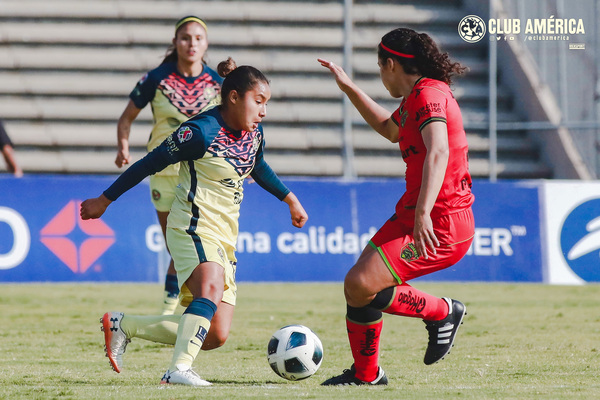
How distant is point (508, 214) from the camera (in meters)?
11.6

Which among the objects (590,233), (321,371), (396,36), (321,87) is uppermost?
(321,87)

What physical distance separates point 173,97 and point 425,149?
111 inches

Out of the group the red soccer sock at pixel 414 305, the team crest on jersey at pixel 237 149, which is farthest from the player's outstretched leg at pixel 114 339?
the red soccer sock at pixel 414 305

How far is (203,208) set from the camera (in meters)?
5.09

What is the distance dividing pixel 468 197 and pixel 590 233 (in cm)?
671

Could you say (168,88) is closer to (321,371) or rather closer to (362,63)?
(321,371)

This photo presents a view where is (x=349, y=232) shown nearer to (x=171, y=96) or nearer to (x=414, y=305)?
(x=171, y=96)

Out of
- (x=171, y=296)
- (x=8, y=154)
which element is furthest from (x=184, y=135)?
(x=8, y=154)

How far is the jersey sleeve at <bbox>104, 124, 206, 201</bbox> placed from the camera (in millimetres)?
4957

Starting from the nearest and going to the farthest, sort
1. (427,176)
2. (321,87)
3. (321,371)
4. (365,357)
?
(427,176), (365,357), (321,371), (321,87)

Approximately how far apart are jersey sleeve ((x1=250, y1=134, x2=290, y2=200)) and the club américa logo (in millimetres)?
11879

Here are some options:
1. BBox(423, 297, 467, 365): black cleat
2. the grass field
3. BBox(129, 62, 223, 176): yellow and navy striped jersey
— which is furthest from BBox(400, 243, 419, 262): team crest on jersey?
BBox(129, 62, 223, 176): yellow and navy striped jersey

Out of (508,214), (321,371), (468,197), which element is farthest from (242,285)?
(468,197)

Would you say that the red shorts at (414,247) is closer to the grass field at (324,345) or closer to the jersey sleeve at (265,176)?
the grass field at (324,345)
